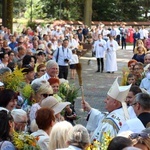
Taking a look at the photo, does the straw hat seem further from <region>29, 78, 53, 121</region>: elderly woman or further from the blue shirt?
the blue shirt

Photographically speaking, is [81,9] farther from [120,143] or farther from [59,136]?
[120,143]

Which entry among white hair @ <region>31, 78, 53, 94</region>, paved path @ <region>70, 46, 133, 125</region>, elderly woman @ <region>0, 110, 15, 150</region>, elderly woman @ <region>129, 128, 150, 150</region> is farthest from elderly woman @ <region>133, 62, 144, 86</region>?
elderly woman @ <region>129, 128, 150, 150</region>

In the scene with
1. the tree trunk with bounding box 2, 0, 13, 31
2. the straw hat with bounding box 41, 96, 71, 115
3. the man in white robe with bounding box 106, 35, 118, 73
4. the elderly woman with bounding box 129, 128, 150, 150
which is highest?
the tree trunk with bounding box 2, 0, 13, 31

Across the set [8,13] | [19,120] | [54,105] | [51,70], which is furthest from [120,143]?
[8,13]

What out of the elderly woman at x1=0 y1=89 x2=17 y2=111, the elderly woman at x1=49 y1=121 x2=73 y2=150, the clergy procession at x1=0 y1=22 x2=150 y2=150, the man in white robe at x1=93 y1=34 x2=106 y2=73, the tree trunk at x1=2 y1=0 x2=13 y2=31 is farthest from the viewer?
the tree trunk at x1=2 y1=0 x2=13 y2=31

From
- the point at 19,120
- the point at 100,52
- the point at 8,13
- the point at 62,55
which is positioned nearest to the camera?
the point at 19,120

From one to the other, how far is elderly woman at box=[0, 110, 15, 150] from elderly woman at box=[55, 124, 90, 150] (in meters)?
0.78

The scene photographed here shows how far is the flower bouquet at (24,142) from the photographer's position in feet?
19.0

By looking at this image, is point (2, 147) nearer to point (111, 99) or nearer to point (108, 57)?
point (111, 99)

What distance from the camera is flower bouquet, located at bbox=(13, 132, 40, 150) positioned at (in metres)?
5.80

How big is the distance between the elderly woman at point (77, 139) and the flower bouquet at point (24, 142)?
22.9 inches

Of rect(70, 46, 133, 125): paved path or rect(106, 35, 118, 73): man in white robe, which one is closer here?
rect(70, 46, 133, 125): paved path

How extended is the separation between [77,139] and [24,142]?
2.49ft

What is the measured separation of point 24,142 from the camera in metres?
5.86
